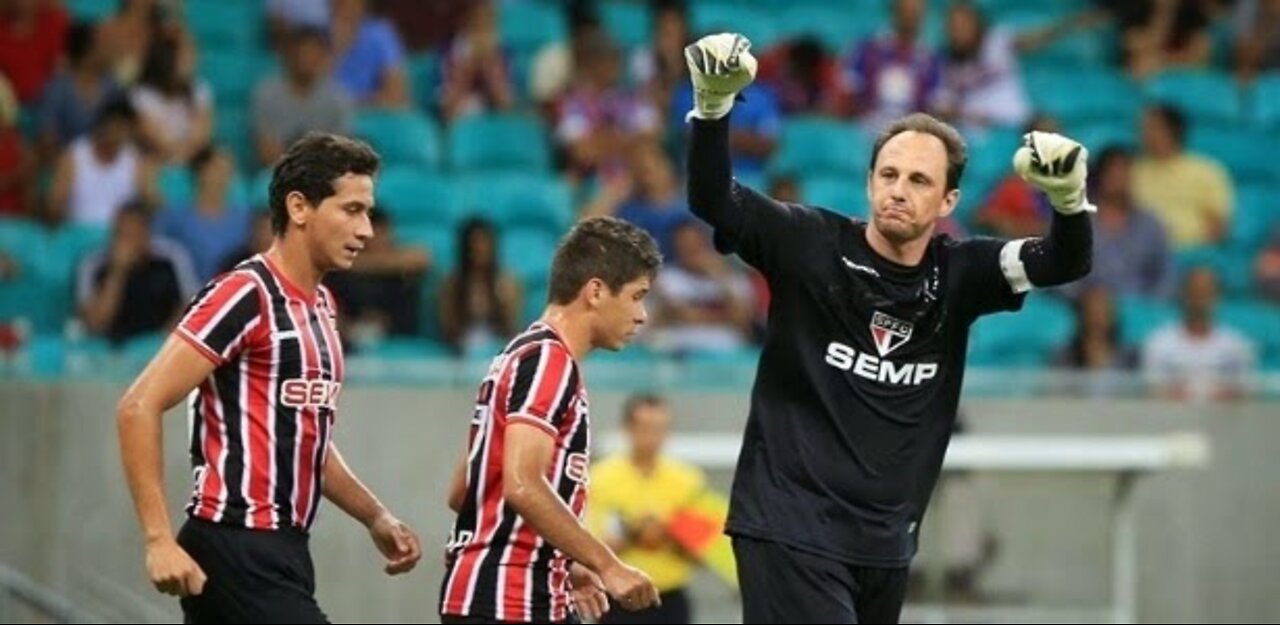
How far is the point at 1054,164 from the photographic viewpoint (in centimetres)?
650

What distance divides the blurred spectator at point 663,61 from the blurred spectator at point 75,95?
279 centimetres

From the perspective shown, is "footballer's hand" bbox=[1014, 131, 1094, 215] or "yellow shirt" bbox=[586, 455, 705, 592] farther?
"yellow shirt" bbox=[586, 455, 705, 592]

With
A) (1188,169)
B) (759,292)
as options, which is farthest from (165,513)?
(1188,169)

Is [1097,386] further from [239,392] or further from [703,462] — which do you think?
[239,392]

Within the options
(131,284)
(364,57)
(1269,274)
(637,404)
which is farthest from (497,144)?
(1269,274)

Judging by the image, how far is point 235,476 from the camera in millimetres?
6496

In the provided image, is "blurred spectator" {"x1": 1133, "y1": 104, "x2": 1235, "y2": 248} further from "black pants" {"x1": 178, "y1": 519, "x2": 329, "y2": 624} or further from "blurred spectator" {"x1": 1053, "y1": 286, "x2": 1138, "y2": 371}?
"black pants" {"x1": 178, "y1": 519, "x2": 329, "y2": 624}

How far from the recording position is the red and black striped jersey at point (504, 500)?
647cm

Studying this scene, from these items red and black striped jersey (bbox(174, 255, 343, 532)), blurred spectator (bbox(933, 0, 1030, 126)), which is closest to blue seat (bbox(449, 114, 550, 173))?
blurred spectator (bbox(933, 0, 1030, 126))

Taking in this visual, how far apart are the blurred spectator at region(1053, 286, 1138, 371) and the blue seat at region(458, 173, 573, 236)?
255 cm

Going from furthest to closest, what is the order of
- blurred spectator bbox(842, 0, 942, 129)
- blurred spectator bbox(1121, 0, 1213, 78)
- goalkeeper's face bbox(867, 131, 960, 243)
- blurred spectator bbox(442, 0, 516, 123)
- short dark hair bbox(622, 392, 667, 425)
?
blurred spectator bbox(1121, 0, 1213, 78) < blurred spectator bbox(842, 0, 942, 129) < blurred spectator bbox(442, 0, 516, 123) < short dark hair bbox(622, 392, 667, 425) < goalkeeper's face bbox(867, 131, 960, 243)

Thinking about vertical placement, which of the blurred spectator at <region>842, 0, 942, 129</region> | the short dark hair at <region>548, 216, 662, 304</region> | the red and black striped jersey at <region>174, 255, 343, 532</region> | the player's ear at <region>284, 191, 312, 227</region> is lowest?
the red and black striped jersey at <region>174, 255, 343, 532</region>

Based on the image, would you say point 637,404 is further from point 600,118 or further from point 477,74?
point 477,74

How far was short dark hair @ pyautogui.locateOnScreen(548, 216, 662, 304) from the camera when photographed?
6672mm
